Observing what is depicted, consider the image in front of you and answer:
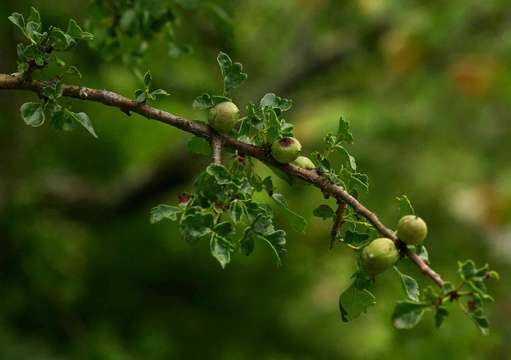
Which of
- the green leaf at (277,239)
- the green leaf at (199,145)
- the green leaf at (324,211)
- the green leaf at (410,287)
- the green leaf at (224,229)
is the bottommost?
the green leaf at (224,229)

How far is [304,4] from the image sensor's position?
3535 millimetres

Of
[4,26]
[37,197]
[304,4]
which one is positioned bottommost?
[37,197]

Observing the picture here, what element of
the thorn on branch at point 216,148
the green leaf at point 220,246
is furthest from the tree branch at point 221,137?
the green leaf at point 220,246

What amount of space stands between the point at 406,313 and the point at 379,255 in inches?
3.6

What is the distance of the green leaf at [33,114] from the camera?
104 cm

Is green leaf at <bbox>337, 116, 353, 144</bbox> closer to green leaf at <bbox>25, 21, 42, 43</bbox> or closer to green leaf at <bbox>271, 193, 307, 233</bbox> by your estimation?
green leaf at <bbox>271, 193, 307, 233</bbox>

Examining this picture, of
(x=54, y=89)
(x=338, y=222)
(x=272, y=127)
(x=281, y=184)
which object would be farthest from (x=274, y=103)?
(x=281, y=184)

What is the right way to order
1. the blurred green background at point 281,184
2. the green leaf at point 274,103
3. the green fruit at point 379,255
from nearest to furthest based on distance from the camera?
1. the green fruit at point 379,255
2. the green leaf at point 274,103
3. the blurred green background at point 281,184

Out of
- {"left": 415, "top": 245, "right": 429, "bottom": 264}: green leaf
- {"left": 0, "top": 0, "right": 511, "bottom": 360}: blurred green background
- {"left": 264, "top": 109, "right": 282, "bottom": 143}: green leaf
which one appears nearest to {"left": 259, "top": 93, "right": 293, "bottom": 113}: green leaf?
{"left": 264, "top": 109, "right": 282, "bottom": 143}: green leaf

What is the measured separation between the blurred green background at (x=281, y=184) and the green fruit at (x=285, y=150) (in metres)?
1.87

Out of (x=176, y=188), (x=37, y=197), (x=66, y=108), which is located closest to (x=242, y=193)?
(x=66, y=108)

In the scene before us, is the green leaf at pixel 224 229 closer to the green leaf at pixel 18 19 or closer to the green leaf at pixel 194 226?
the green leaf at pixel 194 226

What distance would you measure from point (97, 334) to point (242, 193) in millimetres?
2148

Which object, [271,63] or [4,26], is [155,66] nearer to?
[4,26]
